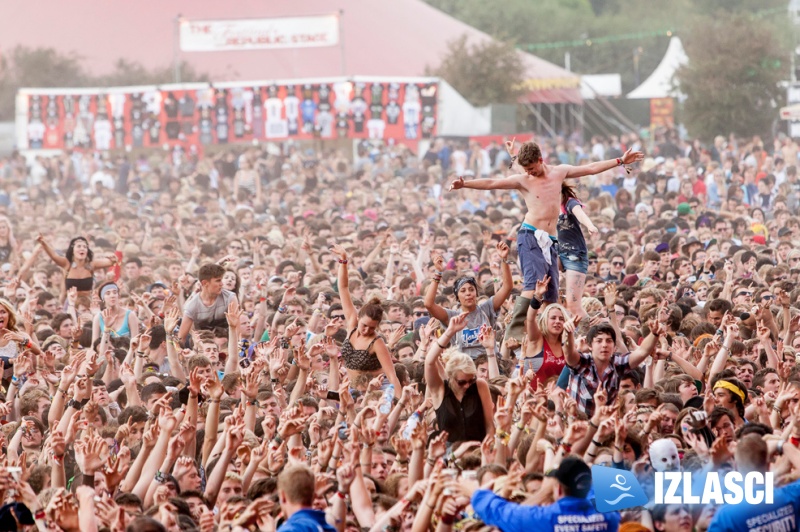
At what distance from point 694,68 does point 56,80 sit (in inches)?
829

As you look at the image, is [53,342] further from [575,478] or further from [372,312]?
[575,478]

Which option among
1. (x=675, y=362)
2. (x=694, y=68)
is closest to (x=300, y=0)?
(x=694, y=68)

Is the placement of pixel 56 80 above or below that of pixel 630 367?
above

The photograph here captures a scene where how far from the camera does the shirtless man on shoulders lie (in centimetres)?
1031

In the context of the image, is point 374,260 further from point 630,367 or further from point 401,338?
point 630,367

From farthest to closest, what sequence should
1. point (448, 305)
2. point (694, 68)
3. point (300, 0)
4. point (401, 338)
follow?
point (300, 0) < point (694, 68) < point (448, 305) < point (401, 338)

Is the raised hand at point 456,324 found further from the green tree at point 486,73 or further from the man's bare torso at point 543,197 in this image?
the green tree at point 486,73

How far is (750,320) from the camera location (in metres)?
11.0

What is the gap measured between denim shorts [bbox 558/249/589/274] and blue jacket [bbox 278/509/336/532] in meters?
5.76

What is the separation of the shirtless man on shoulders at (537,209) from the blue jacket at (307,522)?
4991 mm

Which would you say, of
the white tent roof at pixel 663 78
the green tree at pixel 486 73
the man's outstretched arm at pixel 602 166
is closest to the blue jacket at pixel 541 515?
the man's outstretched arm at pixel 602 166

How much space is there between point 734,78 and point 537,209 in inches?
941

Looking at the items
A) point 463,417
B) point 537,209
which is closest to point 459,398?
point 463,417

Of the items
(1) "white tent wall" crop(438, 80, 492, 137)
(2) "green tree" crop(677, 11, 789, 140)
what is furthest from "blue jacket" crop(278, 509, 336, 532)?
(2) "green tree" crop(677, 11, 789, 140)
